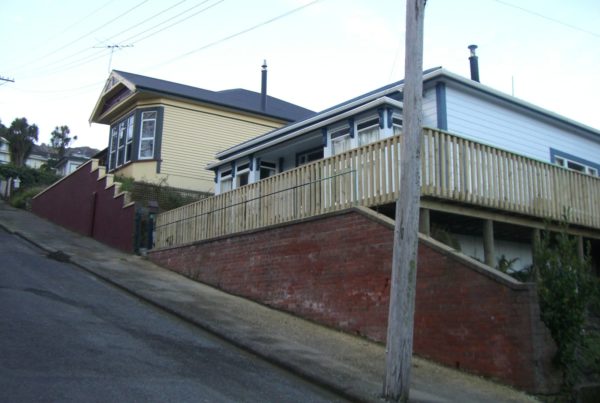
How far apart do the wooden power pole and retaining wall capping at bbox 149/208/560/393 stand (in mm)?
1892

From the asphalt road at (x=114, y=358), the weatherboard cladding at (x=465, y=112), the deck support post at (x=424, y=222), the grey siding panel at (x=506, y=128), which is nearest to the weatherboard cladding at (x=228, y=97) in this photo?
the weatherboard cladding at (x=465, y=112)

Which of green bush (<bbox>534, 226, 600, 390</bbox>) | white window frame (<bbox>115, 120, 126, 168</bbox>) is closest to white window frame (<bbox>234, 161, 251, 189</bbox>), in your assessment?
white window frame (<bbox>115, 120, 126, 168</bbox>)

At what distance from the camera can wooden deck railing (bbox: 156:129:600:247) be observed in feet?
39.7

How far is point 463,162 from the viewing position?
12445 mm

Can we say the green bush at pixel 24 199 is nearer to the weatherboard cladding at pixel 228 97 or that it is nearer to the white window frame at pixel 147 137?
the weatherboard cladding at pixel 228 97

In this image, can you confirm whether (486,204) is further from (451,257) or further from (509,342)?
(509,342)

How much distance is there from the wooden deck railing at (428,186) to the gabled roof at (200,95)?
9476 millimetres

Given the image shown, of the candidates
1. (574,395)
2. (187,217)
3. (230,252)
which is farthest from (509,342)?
(187,217)

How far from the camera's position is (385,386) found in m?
7.97

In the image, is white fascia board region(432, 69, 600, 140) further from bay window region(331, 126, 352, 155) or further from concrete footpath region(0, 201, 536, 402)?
concrete footpath region(0, 201, 536, 402)

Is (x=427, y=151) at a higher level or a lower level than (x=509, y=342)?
higher

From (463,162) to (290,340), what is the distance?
4910 millimetres

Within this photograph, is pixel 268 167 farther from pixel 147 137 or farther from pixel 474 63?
pixel 474 63

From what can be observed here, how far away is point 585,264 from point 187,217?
11.6 metres
